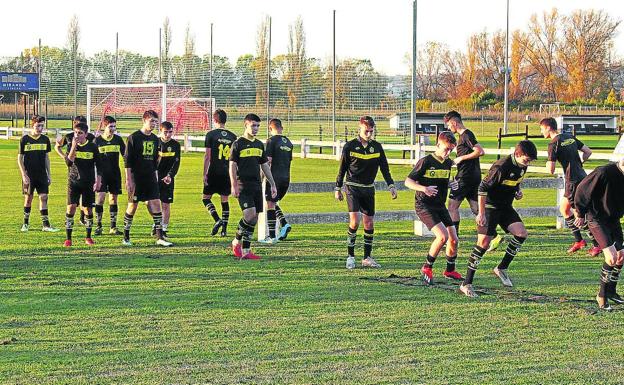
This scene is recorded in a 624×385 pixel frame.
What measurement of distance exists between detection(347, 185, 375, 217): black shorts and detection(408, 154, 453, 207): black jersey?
139 centimetres

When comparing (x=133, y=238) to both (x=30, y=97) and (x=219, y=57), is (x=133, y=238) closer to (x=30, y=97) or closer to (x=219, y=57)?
(x=219, y=57)

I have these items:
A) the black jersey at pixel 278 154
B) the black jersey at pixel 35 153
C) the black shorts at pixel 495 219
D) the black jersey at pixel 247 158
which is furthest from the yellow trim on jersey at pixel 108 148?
the black shorts at pixel 495 219

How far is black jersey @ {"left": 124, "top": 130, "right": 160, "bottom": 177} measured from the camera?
15.4 m

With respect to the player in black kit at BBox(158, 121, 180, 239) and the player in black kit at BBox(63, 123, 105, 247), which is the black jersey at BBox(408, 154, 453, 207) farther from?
the player in black kit at BBox(63, 123, 105, 247)

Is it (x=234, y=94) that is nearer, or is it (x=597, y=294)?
(x=597, y=294)

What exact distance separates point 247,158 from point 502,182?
3.93 metres

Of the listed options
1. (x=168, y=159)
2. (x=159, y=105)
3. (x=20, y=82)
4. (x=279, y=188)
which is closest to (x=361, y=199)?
(x=279, y=188)

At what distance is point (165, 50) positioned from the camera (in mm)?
55219

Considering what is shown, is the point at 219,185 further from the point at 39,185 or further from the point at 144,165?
the point at 39,185

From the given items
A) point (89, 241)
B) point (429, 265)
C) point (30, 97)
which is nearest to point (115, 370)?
point (429, 265)

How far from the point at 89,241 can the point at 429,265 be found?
5.96m

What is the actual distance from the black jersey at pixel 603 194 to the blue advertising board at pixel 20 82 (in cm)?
5566

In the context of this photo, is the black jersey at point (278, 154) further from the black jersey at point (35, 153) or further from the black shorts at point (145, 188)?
the black jersey at point (35, 153)

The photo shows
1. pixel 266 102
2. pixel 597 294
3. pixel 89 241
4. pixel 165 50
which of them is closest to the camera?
pixel 597 294
